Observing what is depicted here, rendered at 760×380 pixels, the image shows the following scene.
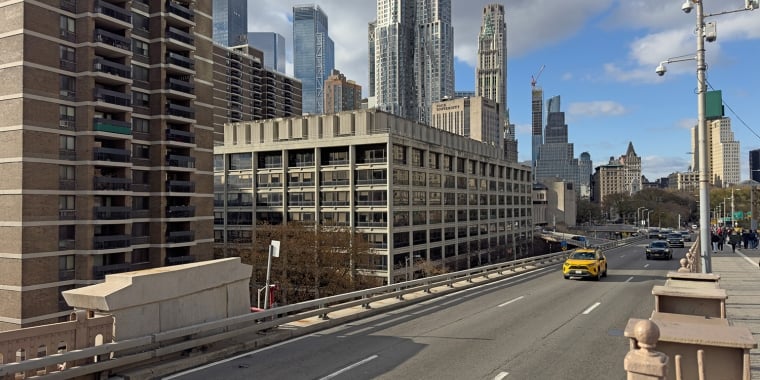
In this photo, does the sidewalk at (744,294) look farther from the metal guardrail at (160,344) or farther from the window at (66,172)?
the window at (66,172)

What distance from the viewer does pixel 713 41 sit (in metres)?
13.2

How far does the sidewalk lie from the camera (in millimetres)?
11655

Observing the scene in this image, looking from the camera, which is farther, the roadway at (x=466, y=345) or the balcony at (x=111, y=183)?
the balcony at (x=111, y=183)

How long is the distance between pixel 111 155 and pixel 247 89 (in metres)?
93.7

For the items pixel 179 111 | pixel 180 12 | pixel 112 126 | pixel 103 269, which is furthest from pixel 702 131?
pixel 180 12

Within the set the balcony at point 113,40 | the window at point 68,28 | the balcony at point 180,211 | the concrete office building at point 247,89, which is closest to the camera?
the window at point 68,28

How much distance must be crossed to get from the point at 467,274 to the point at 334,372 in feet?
51.2

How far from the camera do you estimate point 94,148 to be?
42812 millimetres

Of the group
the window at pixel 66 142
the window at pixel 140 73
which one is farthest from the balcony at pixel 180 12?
the window at pixel 66 142

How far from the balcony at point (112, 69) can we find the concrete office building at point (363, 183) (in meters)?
28.5

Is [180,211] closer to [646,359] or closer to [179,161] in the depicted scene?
[179,161]

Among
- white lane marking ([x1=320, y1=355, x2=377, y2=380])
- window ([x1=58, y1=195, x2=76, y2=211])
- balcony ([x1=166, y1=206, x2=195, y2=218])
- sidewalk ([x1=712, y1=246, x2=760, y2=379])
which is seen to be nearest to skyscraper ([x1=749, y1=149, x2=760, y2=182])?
sidewalk ([x1=712, y1=246, x2=760, y2=379])

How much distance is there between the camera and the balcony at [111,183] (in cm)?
4297

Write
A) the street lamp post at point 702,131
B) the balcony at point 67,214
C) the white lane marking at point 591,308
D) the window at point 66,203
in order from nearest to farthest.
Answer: the street lamp post at point 702,131 → the white lane marking at point 591,308 → the balcony at point 67,214 → the window at point 66,203
